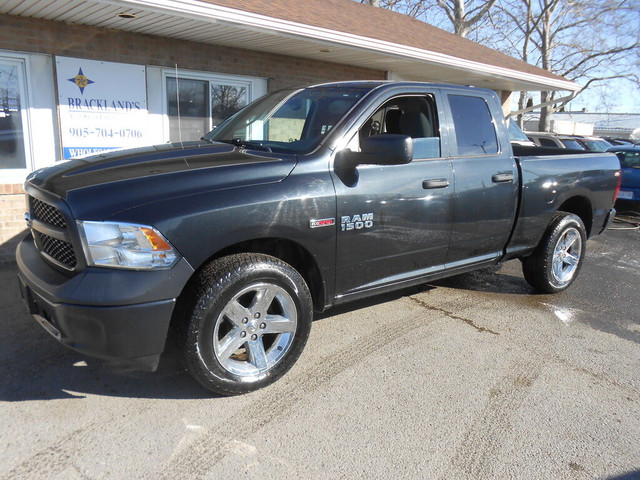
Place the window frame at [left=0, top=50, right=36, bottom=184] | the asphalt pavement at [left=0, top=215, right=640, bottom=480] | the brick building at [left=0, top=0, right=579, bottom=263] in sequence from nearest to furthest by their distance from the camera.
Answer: the asphalt pavement at [left=0, top=215, right=640, bottom=480], the brick building at [left=0, top=0, right=579, bottom=263], the window frame at [left=0, top=50, right=36, bottom=184]

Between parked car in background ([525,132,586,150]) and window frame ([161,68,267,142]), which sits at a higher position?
window frame ([161,68,267,142])

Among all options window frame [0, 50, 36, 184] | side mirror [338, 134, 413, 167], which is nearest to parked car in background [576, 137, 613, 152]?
side mirror [338, 134, 413, 167]

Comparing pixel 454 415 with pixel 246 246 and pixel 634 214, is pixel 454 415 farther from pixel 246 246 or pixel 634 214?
pixel 634 214

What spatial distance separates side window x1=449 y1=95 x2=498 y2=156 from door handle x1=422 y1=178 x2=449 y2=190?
1.30ft

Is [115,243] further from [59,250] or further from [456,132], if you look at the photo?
[456,132]

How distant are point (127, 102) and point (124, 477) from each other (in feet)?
19.0

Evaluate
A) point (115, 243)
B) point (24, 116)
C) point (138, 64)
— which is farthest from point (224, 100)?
point (115, 243)

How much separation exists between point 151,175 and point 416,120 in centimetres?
225

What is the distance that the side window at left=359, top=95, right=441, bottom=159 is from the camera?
4.09 m

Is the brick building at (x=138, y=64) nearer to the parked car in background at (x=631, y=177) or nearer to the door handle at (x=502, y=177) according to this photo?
the door handle at (x=502, y=177)

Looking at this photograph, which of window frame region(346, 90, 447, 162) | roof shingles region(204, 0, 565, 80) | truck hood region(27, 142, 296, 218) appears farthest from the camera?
roof shingles region(204, 0, 565, 80)

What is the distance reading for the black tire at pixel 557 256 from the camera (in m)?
5.17

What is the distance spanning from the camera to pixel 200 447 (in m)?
2.72

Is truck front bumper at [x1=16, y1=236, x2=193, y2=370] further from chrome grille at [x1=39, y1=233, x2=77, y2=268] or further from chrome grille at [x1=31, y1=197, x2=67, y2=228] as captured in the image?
chrome grille at [x1=31, y1=197, x2=67, y2=228]
